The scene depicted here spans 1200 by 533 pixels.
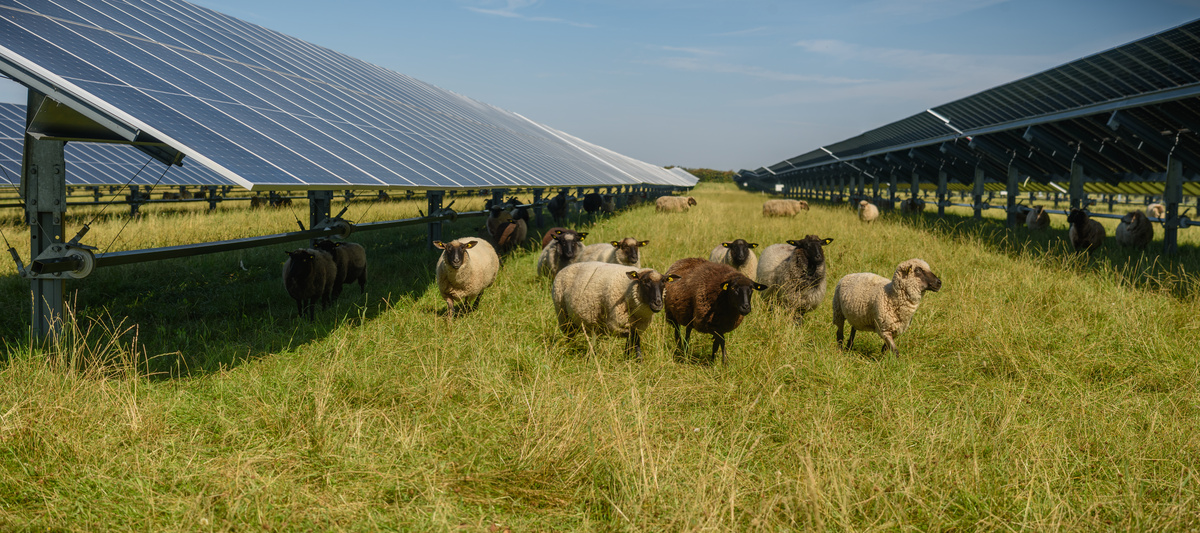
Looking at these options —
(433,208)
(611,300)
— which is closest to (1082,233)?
(611,300)

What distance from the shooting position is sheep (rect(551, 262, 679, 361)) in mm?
5843

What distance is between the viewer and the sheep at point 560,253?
9047 millimetres

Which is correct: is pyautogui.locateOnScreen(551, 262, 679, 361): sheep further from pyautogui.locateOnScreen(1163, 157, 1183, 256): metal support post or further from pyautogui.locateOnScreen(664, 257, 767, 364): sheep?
pyautogui.locateOnScreen(1163, 157, 1183, 256): metal support post

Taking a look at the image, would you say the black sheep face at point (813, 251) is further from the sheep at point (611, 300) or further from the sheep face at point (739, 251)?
the sheep at point (611, 300)

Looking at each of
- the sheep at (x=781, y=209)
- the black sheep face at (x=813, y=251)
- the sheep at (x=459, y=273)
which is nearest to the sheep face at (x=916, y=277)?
the black sheep face at (x=813, y=251)

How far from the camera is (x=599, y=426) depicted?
394 centimetres

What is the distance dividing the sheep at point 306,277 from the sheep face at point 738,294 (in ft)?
16.4

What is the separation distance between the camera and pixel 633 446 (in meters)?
3.59

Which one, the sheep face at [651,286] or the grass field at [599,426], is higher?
the sheep face at [651,286]

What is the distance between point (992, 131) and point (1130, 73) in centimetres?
401

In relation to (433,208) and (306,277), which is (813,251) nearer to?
(306,277)

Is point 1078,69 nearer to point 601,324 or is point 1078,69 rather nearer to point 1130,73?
point 1130,73

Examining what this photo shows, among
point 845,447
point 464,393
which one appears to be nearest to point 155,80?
point 464,393

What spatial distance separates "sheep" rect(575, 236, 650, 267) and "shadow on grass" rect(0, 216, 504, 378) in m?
2.47
